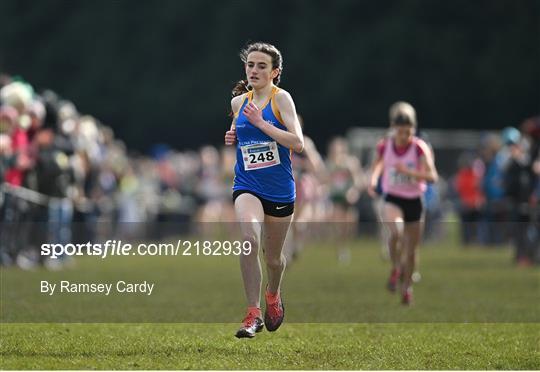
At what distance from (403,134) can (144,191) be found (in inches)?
743

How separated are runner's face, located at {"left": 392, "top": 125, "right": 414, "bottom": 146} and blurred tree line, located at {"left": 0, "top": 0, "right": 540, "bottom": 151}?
2735 cm

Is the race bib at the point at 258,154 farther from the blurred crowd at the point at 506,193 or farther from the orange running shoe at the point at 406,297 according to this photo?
the blurred crowd at the point at 506,193

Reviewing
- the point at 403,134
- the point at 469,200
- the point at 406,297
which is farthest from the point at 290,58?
the point at 406,297

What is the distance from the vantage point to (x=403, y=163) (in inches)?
591

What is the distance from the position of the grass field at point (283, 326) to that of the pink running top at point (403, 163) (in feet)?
3.87

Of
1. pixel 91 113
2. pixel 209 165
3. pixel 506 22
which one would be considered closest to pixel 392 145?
pixel 209 165

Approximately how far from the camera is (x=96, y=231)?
2492cm

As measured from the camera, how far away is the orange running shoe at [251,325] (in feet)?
34.2

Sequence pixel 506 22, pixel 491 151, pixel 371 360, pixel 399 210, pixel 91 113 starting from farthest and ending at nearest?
pixel 91 113
pixel 506 22
pixel 491 151
pixel 399 210
pixel 371 360

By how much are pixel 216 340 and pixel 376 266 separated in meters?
11.6

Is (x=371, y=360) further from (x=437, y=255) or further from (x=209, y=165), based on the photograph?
(x=209, y=165)

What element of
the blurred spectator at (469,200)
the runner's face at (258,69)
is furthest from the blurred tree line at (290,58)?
the runner's face at (258,69)

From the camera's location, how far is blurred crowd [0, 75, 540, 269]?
1992 cm

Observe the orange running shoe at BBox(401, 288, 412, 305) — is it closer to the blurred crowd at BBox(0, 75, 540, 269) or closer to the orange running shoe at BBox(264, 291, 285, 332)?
the orange running shoe at BBox(264, 291, 285, 332)
